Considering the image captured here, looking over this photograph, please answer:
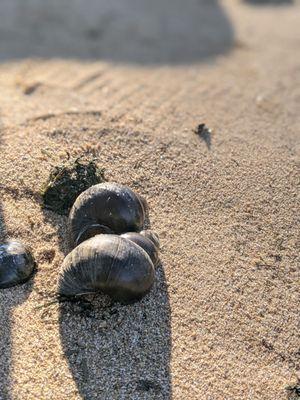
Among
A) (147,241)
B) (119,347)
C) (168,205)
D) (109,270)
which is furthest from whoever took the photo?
(168,205)

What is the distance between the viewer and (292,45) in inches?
300

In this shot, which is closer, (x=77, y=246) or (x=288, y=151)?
(x=77, y=246)

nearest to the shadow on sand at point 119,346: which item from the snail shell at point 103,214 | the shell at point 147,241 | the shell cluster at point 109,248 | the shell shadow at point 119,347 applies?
the shell shadow at point 119,347

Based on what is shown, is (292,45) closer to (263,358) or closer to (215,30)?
(215,30)

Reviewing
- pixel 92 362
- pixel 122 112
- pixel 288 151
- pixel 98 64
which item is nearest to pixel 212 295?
pixel 92 362

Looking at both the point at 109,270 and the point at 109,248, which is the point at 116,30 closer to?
the point at 109,248

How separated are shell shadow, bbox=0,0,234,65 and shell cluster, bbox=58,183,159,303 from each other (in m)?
3.82

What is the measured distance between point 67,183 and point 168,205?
84 centimetres

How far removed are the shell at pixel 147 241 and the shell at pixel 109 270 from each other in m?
0.11

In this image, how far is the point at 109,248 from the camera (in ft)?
10.1

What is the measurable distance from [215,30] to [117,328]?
241 inches

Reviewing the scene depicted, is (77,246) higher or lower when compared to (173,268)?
higher

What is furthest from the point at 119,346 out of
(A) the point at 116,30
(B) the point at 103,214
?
(A) the point at 116,30

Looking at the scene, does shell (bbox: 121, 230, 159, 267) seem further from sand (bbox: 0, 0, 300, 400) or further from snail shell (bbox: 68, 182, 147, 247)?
sand (bbox: 0, 0, 300, 400)
